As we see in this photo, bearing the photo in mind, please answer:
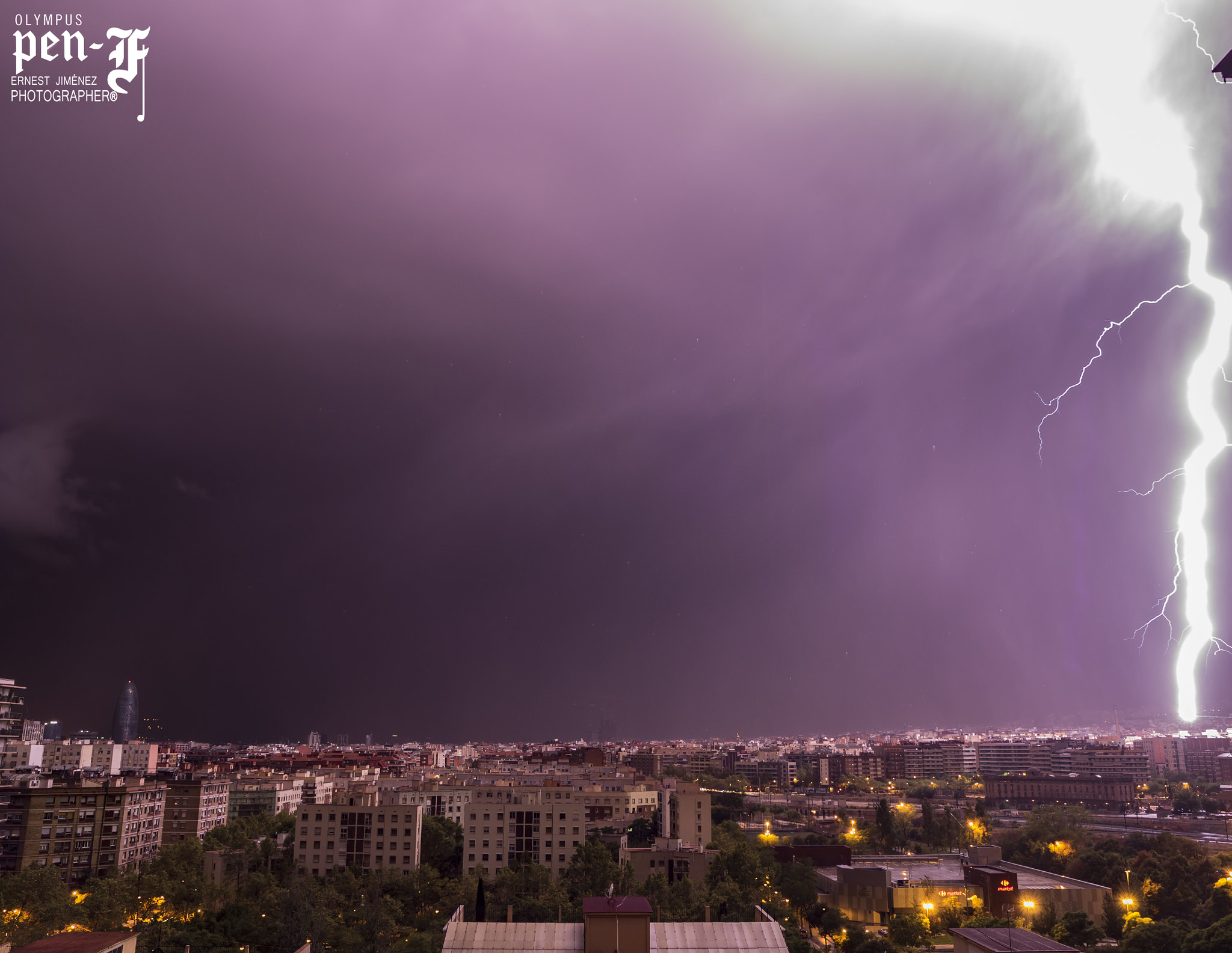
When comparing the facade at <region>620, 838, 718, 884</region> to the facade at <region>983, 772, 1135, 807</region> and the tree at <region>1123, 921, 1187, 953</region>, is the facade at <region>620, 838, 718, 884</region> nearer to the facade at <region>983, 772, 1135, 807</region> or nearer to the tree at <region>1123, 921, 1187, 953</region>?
the tree at <region>1123, 921, 1187, 953</region>

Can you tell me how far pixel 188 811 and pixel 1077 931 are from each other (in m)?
29.4

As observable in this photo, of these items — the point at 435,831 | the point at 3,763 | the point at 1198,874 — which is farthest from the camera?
the point at 3,763

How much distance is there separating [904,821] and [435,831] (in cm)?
2165

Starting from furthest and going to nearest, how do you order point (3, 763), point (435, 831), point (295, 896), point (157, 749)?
point (157, 749) → point (3, 763) → point (435, 831) → point (295, 896)

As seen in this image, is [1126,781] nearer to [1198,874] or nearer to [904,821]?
[904,821]

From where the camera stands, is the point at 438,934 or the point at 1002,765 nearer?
the point at 438,934

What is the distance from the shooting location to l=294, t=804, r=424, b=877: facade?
26.3 metres

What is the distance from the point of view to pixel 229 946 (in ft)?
54.3

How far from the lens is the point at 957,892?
23.1m

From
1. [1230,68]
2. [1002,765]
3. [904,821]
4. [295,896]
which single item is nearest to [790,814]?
[904,821]

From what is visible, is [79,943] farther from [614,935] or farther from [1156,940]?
[1156,940]

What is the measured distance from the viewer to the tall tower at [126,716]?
84438mm

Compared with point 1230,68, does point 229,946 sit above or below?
below

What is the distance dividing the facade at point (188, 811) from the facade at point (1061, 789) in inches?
1775
